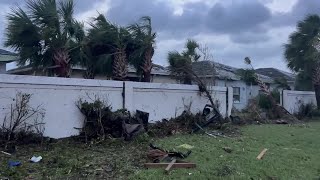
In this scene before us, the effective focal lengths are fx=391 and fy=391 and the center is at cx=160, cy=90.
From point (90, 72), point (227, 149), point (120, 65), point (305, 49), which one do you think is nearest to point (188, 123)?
point (120, 65)

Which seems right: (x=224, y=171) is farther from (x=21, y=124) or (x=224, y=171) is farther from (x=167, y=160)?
(x=21, y=124)

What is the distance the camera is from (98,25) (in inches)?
650

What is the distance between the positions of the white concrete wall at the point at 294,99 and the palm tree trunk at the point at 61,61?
15.0m

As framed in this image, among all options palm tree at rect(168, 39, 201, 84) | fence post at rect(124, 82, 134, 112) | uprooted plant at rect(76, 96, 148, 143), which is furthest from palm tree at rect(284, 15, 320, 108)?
uprooted plant at rect(76, 96, 148, 143)

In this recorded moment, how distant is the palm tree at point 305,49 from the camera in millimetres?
24750

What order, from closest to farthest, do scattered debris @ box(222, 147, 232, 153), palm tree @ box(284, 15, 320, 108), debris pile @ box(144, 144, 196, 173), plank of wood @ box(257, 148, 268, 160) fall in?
debris pile @ box(144, 144, 196, 173), plank of wood @ box(257, 148, 268, 160), scattered debris @ box(222, 147, 232, 153), palm tree @ box(284, 15, 320, 108)

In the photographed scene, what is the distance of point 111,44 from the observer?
1650cm

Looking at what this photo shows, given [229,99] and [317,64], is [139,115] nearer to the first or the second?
[229,99]

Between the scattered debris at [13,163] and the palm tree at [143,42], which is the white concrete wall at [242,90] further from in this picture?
the scattered debris at [13,163]

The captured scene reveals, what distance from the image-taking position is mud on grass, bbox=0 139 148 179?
7.22 m

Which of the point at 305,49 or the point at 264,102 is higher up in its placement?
the point at 305,49

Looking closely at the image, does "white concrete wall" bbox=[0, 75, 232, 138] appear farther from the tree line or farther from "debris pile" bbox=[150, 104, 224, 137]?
the tree line

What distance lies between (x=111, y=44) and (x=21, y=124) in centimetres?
703

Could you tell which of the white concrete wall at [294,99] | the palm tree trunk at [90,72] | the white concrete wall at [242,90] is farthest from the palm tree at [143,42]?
the white concrete wall at [242,90]
